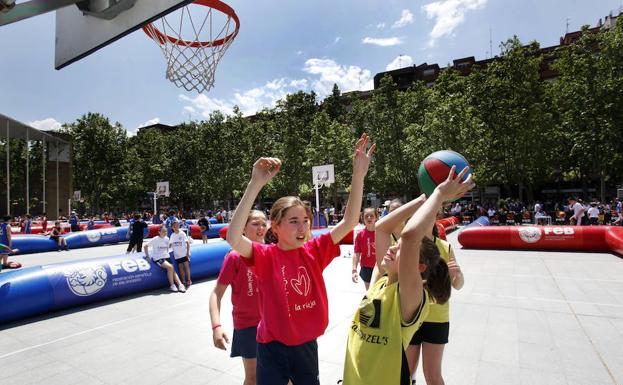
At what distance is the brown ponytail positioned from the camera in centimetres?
233

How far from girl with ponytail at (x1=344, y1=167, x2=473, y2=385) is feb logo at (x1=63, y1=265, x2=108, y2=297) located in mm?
7844

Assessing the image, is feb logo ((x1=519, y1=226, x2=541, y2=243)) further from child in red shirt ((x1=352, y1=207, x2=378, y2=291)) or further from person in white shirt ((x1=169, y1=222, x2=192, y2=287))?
person in white shirt ((x1=169, y1=222, x2=192, y2=287))

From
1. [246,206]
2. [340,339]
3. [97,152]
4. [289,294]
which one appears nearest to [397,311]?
[289,294]

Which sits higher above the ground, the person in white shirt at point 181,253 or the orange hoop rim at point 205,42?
A: the orange hoop rim at point 205,42

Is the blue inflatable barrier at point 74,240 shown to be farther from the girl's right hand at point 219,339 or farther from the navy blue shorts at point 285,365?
the navy blue shorts at point 285,365

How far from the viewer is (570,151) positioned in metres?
31.1

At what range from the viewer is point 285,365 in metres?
2.35

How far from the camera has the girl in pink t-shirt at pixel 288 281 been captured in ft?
7.68

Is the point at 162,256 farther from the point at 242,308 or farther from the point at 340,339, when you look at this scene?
the point at 242,308

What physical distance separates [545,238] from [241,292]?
47.6ft

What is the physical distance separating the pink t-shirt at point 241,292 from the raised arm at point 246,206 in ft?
2.63

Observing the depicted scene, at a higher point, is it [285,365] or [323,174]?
[323,174]

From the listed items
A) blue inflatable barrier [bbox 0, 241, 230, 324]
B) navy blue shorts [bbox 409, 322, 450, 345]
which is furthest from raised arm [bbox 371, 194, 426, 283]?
blue inflatable barrier [bbox 0, 241, 230, 324]

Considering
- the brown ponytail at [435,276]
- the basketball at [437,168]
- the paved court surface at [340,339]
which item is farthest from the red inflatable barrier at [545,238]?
the brown ponytail at [435,276]
